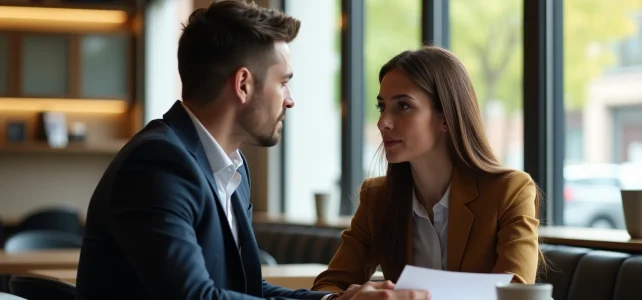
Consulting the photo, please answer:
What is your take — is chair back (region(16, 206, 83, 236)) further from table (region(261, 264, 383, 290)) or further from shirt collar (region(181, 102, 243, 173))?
shirt collar (region(181, 102, 243, 173))

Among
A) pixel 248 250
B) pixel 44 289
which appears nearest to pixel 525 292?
pixel 248 250

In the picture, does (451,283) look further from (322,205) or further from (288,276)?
(322,205)

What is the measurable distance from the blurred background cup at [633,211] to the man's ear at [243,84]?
1.46 m

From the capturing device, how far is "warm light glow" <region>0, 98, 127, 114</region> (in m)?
8.17

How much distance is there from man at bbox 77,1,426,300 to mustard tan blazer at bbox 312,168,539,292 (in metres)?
0.45

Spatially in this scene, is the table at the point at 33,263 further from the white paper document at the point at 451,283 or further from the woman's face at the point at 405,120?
the white paper document at the point at 451,283

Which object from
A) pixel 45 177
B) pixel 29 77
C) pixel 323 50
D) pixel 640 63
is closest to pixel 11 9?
pixel 29 77

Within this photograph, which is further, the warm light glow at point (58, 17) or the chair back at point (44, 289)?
the warm light glow at point (58, 17)

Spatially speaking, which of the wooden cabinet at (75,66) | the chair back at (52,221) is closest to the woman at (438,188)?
the chair back at (52,221)

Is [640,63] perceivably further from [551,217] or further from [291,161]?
[291,161]

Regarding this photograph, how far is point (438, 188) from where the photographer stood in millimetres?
2385

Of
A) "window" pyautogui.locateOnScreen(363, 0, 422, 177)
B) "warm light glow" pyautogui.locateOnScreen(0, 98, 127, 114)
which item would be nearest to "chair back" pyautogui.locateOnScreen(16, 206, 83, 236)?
"warm light glow" pyautogui.locateOnScreen(0, 98, 127, 114)

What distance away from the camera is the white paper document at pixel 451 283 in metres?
1.67

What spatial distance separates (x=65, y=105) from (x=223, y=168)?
6813mm
